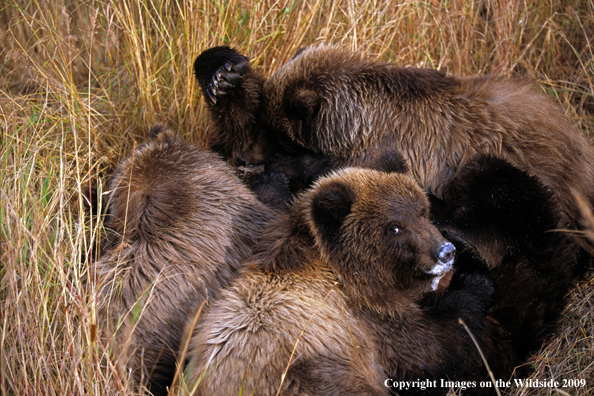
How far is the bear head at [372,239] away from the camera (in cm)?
390

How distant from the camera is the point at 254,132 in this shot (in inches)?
206

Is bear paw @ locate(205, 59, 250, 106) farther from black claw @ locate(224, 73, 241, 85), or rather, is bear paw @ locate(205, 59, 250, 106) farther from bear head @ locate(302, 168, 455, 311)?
bear head @ locate(302, 168, 455, 311)

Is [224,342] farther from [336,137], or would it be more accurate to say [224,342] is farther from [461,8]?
[461,8]

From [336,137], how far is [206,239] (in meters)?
1.37

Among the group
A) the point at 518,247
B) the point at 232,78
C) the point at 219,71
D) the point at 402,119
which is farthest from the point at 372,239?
the point at 219,71

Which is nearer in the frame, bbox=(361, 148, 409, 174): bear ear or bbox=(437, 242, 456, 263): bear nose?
bbox=(437, 242, 456, 263): bear nose

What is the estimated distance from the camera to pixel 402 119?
4.80 metres

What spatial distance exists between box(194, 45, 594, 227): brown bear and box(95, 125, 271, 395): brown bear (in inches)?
24.3

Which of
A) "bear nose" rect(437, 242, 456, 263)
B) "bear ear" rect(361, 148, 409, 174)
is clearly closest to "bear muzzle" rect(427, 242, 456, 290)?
"bear nose" rect(437, 242, 456, 263)

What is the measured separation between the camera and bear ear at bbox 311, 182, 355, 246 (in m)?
3.89

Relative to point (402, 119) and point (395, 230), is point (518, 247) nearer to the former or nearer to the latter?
point (395, 230)

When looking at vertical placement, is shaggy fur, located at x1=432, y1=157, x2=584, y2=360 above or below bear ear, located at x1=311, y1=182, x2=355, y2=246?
below

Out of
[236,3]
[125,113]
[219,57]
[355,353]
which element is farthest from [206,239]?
[236,3]

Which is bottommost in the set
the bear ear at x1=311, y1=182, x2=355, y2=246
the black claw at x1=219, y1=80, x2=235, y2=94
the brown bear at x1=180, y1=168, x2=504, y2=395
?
the brown bear at x1=180, y1=168, x2=504, y2=395
